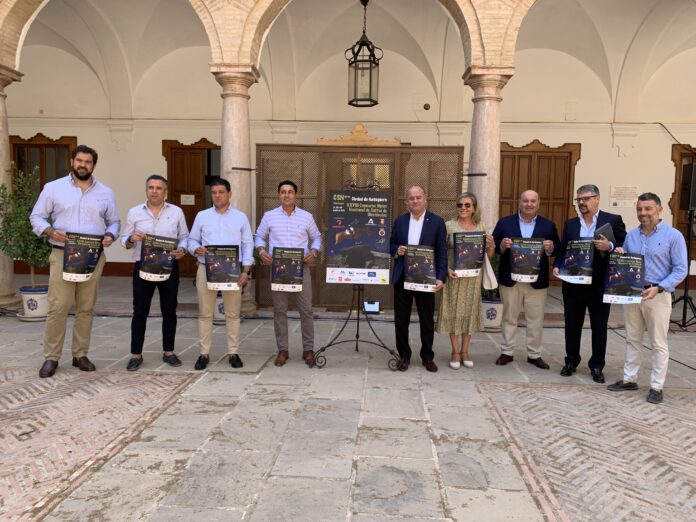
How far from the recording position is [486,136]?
7.43 meters

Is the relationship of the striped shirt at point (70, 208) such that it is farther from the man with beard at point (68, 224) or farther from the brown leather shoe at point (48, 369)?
the brown leather shoe at point (48, 369)

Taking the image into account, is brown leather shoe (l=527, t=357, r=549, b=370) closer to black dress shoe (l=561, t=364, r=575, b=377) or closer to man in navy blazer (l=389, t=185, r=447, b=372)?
black dress shoe (l=561, t=364, r=575, b=377)

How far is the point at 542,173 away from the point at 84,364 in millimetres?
10467

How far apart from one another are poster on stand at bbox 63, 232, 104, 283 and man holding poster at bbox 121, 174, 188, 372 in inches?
11.4

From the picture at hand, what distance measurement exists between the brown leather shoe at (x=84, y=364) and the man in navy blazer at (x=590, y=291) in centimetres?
495

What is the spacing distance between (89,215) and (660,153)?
12075 mm

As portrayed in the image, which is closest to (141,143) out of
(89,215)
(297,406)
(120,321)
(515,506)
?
(120,321)

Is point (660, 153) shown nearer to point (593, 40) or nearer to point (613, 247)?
point (593, 40)

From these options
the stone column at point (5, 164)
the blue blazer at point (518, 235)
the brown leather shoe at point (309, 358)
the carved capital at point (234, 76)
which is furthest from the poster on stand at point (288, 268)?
the stone column at point (5, 164)

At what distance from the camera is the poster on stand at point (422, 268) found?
521cm

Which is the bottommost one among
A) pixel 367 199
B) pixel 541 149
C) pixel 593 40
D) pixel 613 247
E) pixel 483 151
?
pixel 613 247

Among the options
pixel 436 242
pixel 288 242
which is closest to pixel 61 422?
pixel 288 242

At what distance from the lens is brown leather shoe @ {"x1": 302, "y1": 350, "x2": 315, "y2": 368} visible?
5.57 meters

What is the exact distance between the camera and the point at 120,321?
26.0 ft
